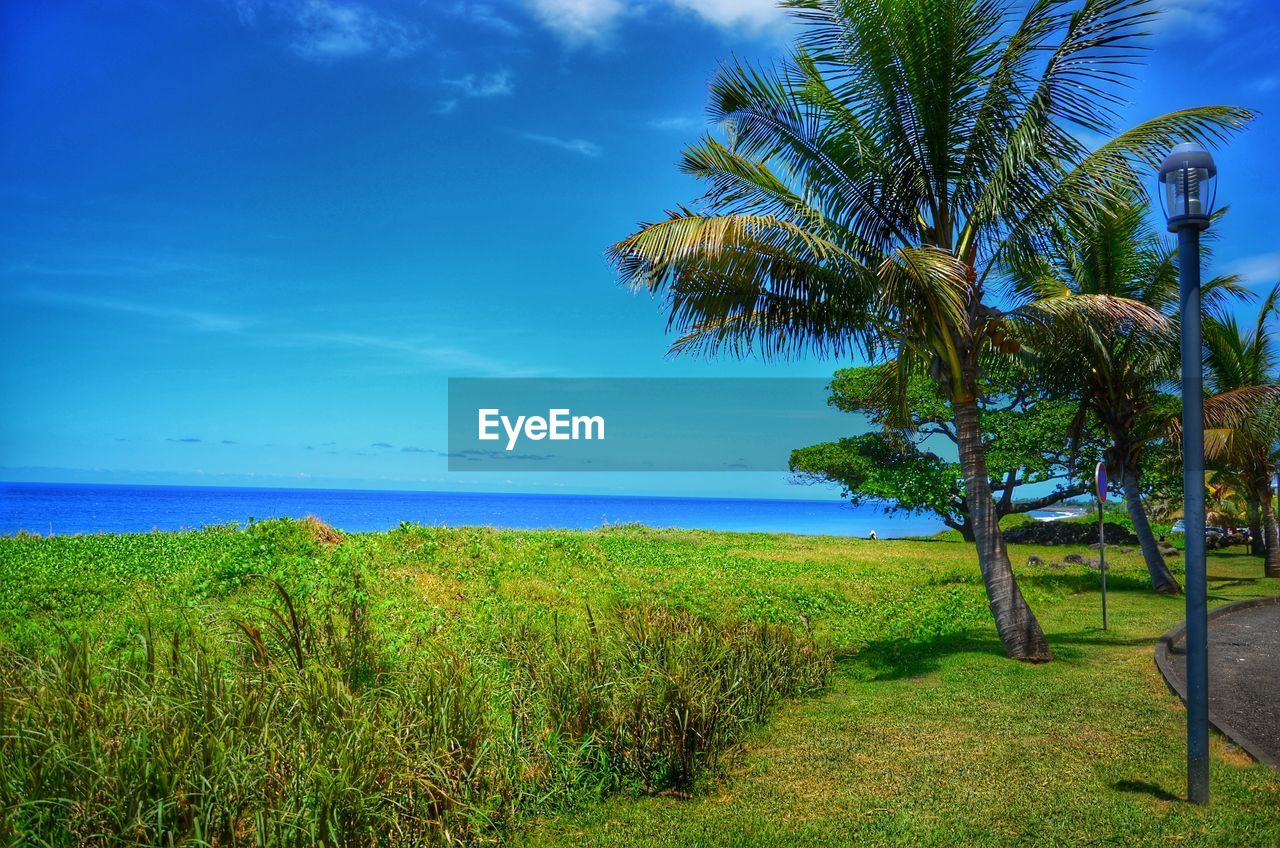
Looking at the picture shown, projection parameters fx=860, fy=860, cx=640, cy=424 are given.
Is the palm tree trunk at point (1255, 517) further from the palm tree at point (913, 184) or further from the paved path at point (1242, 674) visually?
the palm tree at point (913, 184)

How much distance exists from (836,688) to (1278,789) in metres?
3.91

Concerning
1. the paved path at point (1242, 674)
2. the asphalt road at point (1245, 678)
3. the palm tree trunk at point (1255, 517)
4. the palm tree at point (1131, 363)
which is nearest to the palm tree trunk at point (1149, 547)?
the palm tree at point (1131, 363)

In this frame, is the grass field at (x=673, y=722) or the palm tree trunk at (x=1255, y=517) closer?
the grass field at (x=673, y=722)

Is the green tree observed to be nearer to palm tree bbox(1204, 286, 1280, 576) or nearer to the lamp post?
palm tree bbox(1204, 286, 1280, 576)

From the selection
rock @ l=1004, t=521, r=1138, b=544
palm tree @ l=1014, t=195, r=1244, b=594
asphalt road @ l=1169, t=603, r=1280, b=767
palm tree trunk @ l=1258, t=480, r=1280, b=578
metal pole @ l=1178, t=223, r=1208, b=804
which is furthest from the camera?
rock @ l=1004, t=521, r=1138, b=544

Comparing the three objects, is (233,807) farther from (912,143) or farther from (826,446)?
(826,446)

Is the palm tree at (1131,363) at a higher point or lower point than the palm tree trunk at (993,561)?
higher

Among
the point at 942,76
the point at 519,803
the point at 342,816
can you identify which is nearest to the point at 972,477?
the point at 942,76

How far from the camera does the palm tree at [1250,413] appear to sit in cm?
1652

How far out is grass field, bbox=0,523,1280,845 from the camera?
4781 mm

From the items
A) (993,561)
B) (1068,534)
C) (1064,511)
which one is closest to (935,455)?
(1068,534)

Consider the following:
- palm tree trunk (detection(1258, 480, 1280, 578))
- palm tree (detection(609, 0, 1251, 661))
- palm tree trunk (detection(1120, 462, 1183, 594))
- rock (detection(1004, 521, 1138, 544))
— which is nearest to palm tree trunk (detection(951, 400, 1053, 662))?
palm tree (detection(609, 0, 1251, 661))

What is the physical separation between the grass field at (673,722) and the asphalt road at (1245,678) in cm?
36

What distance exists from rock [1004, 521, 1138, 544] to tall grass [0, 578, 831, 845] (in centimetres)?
2837
